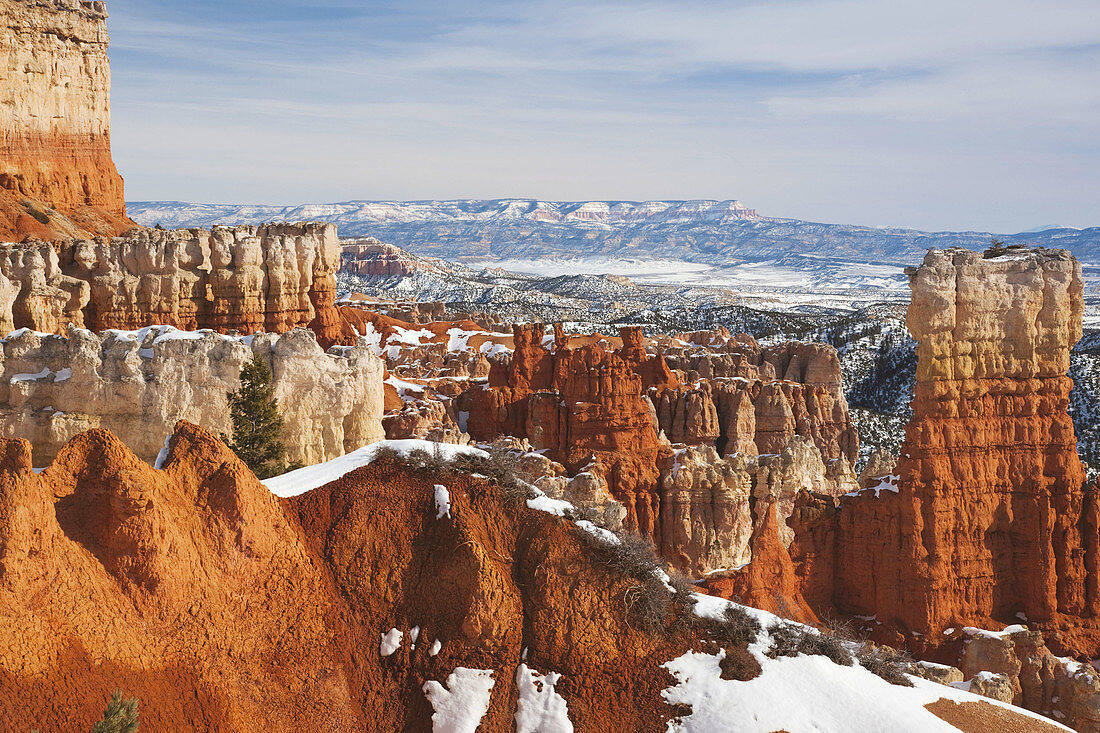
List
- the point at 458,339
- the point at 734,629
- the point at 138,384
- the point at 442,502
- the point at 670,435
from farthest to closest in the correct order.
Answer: the point at 458,339, the point at 670,435, the point at 138,384, the point at 442,502, the point at 734,629

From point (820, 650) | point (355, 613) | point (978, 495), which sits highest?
point (355, 613)

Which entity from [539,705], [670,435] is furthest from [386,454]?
[670,435]

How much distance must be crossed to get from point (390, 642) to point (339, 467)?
123 inches

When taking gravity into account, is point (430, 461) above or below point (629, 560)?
above

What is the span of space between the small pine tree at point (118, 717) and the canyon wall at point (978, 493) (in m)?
25.4

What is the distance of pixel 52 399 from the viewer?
23375mm

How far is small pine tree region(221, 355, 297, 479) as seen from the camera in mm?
23594

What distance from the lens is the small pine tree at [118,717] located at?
12.0 meters

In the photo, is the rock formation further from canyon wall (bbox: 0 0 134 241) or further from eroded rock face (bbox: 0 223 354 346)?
canyon wall (bbox: 0 0 134 241)

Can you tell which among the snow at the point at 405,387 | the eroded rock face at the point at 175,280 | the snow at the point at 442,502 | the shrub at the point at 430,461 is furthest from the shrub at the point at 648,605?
the snow at the point at 405,387

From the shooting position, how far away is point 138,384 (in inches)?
918

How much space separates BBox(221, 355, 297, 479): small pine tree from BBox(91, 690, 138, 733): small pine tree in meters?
11.1

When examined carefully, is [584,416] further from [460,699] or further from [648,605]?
[460,699]

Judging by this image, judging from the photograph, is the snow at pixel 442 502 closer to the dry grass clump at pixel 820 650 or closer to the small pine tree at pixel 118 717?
the dry grass clump at pixel 820 650
